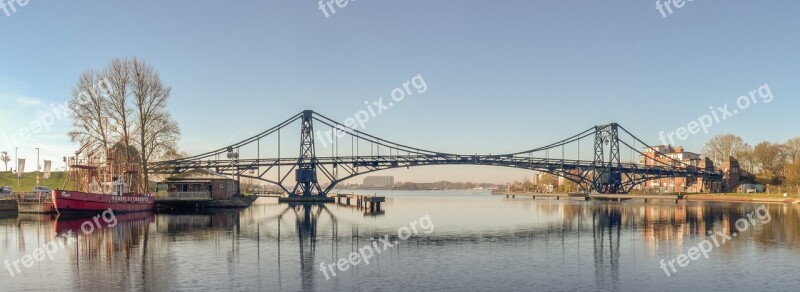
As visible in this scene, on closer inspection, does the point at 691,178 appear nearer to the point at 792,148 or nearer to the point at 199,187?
the point at 792,148

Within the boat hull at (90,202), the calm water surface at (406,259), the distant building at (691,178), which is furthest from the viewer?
the distant building at (691,178)

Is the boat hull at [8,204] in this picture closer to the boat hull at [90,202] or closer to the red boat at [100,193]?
the red boat at [100,193]

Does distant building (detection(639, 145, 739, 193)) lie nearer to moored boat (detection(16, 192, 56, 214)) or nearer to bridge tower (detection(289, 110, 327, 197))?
bridge tower (detection(289, 110, 327, 197))

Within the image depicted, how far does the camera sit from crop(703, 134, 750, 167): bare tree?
147250 millimetres

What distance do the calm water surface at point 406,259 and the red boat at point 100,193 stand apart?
9.39 m

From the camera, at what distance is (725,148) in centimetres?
14900

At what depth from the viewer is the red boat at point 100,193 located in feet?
193

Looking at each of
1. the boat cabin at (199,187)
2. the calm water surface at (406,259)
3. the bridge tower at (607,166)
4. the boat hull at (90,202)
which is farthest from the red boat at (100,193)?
the bridge tower at (607,166)

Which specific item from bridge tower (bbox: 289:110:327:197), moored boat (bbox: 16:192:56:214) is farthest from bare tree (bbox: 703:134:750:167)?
moored boat (bbox: 16:192:56:214)

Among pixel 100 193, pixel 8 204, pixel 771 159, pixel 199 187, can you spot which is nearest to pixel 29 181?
pixel 199 187

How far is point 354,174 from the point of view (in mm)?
110688

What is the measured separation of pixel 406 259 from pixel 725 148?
141994 millimetres

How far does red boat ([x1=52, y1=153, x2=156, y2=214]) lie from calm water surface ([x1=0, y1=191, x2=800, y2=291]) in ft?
30.8

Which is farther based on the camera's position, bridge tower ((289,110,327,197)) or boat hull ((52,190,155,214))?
bridge tower ((289,110,327,197))
